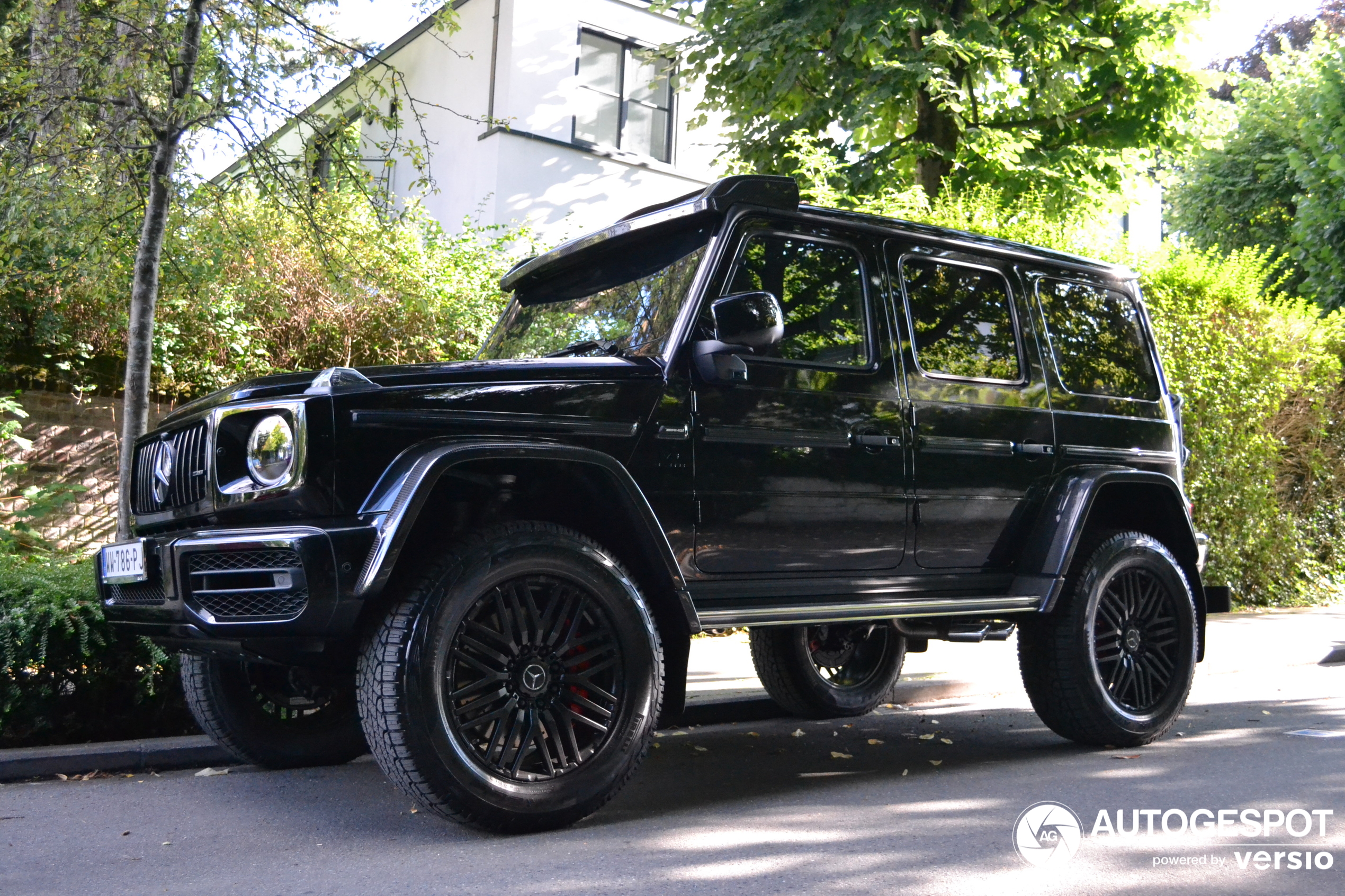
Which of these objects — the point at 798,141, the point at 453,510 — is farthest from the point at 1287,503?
the point at 453,510

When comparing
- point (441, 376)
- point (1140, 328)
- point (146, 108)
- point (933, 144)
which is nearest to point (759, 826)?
point (441, 376)

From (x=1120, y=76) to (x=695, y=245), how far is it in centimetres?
1075

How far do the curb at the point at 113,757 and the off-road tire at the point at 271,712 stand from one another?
0.16 meters

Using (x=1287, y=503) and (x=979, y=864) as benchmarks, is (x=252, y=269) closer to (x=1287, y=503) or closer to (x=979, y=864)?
(x=979, y=864)

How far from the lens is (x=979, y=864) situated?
12.1 feet

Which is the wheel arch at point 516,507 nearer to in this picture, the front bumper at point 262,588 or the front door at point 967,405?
the front bumper at point 262,588

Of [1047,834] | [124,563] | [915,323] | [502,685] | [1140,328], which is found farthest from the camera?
[1140,328]

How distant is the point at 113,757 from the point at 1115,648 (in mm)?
4521

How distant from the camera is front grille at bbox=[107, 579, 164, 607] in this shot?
402 cm

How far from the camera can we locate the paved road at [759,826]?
3553mm

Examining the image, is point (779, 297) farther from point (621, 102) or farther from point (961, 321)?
point (621, 102)

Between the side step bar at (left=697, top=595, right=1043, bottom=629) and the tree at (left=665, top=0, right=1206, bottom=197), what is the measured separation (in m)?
7.75

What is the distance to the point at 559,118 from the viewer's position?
1709cm

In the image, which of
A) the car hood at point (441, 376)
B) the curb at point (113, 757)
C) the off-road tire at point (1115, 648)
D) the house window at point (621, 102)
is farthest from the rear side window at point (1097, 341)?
the house window at point (621, 102)
